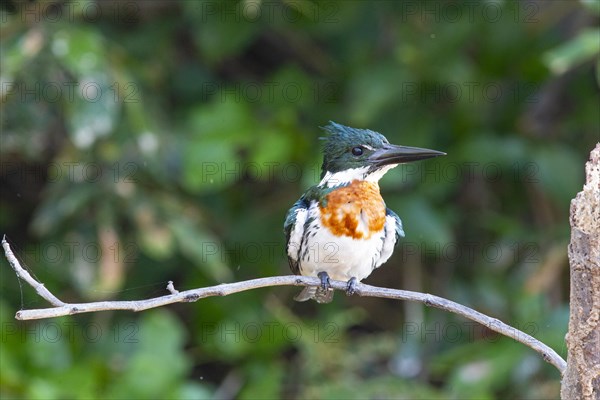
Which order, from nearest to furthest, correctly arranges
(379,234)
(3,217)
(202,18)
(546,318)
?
(379,234), (546,318), (202,18), (3,217)

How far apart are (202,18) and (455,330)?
2449 millimetres

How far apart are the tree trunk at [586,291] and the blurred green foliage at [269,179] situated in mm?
2474

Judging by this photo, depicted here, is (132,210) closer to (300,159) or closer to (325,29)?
(300,159)

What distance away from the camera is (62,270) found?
211 inches

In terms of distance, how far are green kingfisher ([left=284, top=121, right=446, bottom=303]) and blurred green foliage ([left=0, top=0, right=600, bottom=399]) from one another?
0.91 m

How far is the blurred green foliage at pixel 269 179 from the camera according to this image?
16.5ft

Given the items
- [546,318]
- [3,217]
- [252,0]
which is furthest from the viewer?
[3,217]

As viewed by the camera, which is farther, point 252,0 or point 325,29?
point 325,29

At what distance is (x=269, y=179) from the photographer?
587 cm

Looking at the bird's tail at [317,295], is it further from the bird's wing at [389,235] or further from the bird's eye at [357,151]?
the bird's eye at [357,151]

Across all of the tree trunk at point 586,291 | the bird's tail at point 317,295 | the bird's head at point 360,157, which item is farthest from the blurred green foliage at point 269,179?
the tree trunk at point 586,291

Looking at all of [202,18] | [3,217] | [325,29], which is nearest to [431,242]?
[325,29]

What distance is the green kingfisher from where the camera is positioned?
3.58 metres

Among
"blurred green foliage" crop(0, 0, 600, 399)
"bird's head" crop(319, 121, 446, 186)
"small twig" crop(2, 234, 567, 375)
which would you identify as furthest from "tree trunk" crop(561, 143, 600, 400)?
"blurred green foliage" crop(0, 0, 600, 399)
